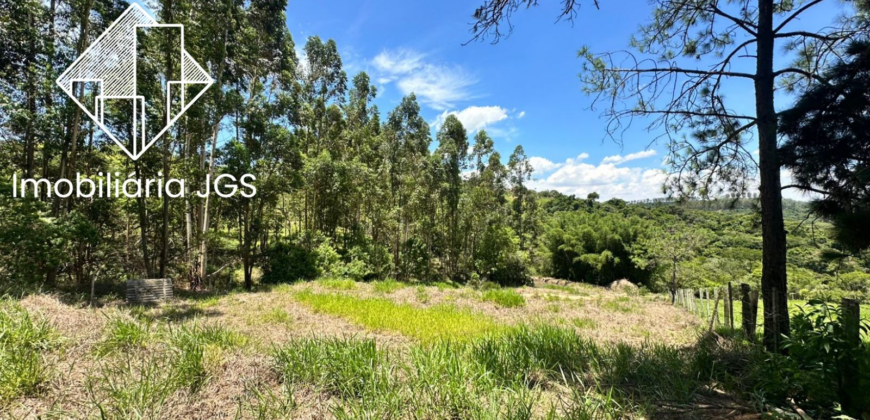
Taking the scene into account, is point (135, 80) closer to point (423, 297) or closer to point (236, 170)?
point (236, 170)

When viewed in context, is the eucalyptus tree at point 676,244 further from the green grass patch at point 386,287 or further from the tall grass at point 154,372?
the tall grass at point 154,372

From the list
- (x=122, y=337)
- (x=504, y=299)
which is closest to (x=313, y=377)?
(x=122, y=337)

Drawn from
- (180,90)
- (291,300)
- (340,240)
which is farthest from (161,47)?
(340,240)

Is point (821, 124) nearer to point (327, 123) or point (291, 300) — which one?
point (291, 300)

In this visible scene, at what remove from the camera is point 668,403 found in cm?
258

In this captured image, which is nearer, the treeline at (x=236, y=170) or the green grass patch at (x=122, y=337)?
the green grass patch at (x=122, y=337)

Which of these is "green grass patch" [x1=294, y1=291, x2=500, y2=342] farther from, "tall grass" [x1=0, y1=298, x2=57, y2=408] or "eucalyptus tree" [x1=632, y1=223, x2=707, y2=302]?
"eucalyptus tree" [x1=632, y1=223, x2=707, y2=302]

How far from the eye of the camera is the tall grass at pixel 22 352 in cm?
237

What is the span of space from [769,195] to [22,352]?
772cm

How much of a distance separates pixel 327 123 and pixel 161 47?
8.80 metres

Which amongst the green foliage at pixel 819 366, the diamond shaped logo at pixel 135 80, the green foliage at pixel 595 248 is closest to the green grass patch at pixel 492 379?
the green foliage at pixel 819 366

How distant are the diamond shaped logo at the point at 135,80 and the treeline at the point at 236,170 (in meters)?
0.08

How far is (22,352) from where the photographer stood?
107 inches

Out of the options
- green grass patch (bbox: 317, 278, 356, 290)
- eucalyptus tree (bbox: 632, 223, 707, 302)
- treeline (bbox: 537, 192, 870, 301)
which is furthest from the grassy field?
treeline (bbox: 537, 192, 870, 301)
